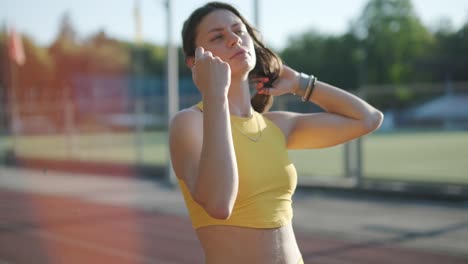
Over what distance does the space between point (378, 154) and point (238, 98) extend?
14931mm

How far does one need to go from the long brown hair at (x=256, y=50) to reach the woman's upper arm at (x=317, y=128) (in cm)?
12

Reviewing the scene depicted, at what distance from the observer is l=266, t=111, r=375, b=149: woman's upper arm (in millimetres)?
2064

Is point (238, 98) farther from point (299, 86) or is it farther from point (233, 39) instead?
point (299, 86)

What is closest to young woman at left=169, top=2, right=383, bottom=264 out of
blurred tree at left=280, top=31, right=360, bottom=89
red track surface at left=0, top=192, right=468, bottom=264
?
red track surface at left=0, top=192, right=468, bottom=264

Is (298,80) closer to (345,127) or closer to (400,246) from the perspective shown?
(345,127)

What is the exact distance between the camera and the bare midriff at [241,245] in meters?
1.69

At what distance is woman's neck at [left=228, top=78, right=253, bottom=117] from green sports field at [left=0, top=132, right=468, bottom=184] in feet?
33.3

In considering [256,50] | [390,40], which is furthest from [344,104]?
[390,40]

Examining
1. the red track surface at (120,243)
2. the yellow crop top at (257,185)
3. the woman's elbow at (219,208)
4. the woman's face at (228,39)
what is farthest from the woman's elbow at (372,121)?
the red track surface at (120,243)

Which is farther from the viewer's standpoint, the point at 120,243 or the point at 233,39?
the point at 120,243

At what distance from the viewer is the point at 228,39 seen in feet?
5.82

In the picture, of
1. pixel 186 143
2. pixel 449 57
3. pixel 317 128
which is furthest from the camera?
pixel 449 57

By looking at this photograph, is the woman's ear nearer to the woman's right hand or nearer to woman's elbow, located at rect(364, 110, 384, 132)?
the woman's right hand

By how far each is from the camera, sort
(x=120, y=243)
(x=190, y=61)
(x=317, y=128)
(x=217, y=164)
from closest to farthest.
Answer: (x=217, y=164) → (x=190, y=61) → (x=317, y=128) → (x=120, y=243)
